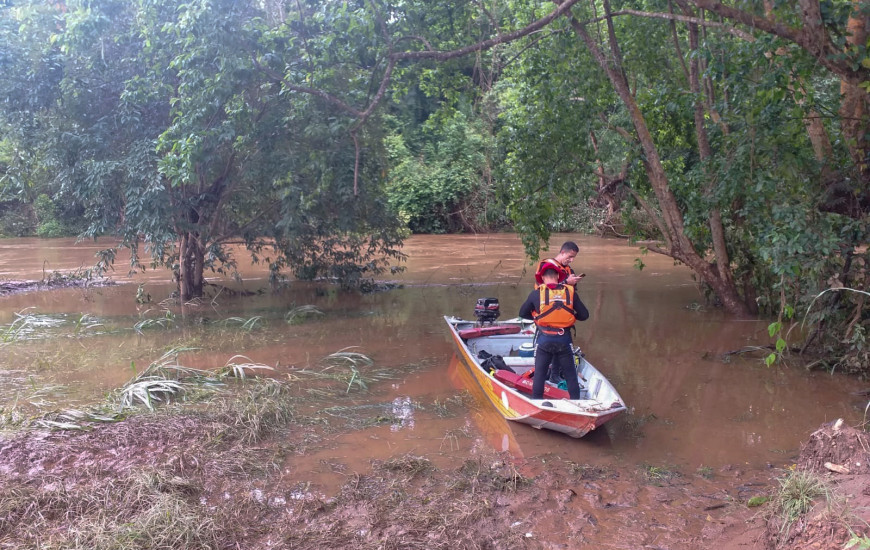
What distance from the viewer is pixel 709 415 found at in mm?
6863

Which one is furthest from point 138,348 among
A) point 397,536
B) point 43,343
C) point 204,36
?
point 397,536

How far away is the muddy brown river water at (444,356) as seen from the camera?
6113 mm

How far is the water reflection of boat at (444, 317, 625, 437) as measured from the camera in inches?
222

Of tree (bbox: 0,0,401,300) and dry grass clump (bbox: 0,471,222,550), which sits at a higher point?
tree (bbox: 0,0,401,300)

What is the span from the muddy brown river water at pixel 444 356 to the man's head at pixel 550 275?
1447mm

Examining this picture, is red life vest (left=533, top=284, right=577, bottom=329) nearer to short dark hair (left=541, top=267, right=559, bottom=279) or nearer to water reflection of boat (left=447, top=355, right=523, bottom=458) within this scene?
short dark hair (left=541, top=267, right=559, bottom=279)

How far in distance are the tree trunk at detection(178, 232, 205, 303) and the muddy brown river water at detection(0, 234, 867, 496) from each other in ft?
1.23

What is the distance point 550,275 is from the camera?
608 cm

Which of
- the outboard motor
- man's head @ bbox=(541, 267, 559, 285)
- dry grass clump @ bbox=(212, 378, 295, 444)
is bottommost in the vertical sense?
dry grass clump @ bbox=(212, 378, 295, 444)

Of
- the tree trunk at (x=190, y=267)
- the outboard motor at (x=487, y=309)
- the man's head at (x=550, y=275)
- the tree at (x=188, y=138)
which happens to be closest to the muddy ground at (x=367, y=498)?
the man's head at (x=550, y=275)

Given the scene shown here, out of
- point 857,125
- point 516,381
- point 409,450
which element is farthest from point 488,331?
point 857,125

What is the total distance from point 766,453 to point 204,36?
8400 millimetres

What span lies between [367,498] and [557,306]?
7.74 ft

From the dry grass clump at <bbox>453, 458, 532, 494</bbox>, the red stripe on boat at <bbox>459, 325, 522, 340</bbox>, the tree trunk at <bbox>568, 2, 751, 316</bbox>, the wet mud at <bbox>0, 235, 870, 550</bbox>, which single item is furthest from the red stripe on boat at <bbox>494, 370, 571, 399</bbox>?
the tree trunk at <bbox>568, 2, 751, 316</bbox>
